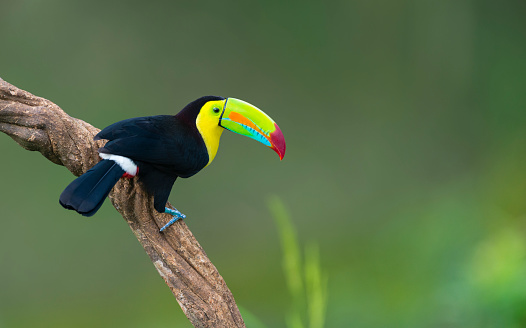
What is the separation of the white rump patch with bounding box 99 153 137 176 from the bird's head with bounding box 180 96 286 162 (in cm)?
21

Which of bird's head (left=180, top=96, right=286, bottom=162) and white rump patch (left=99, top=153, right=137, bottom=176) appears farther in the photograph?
bird's head (left=180, top=96, right=286, bottom=162)

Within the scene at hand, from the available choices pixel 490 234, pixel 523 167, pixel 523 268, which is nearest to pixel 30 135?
pixel 523 268

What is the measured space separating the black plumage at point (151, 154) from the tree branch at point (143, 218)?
70 millimetres

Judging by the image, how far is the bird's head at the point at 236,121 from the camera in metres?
1.46

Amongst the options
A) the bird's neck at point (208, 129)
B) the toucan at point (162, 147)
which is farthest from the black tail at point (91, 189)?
the bird's neck at point (208, 129)

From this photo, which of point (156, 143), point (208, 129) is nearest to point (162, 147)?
point (156, 143)

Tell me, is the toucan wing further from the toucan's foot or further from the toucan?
the toucan's foot

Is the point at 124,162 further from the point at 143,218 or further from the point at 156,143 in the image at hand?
the point at 143,218

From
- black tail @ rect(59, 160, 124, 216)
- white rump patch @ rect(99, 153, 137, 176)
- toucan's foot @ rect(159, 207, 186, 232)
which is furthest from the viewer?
toucan's foot @ rect(159, 207, 186, 232)

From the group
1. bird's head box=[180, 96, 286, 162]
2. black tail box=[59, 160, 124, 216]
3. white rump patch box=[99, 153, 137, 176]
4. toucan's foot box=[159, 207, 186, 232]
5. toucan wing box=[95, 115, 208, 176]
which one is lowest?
black tail box=[59, 160, 124, 216]

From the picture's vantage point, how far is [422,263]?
9.42ft

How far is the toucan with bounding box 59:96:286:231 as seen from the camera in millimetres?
1255

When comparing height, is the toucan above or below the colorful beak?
below

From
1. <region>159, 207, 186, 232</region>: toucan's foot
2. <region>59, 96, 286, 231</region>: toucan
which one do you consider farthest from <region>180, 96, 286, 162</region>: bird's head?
<region>159, 207, 186, 232</region>: toucan's foot
